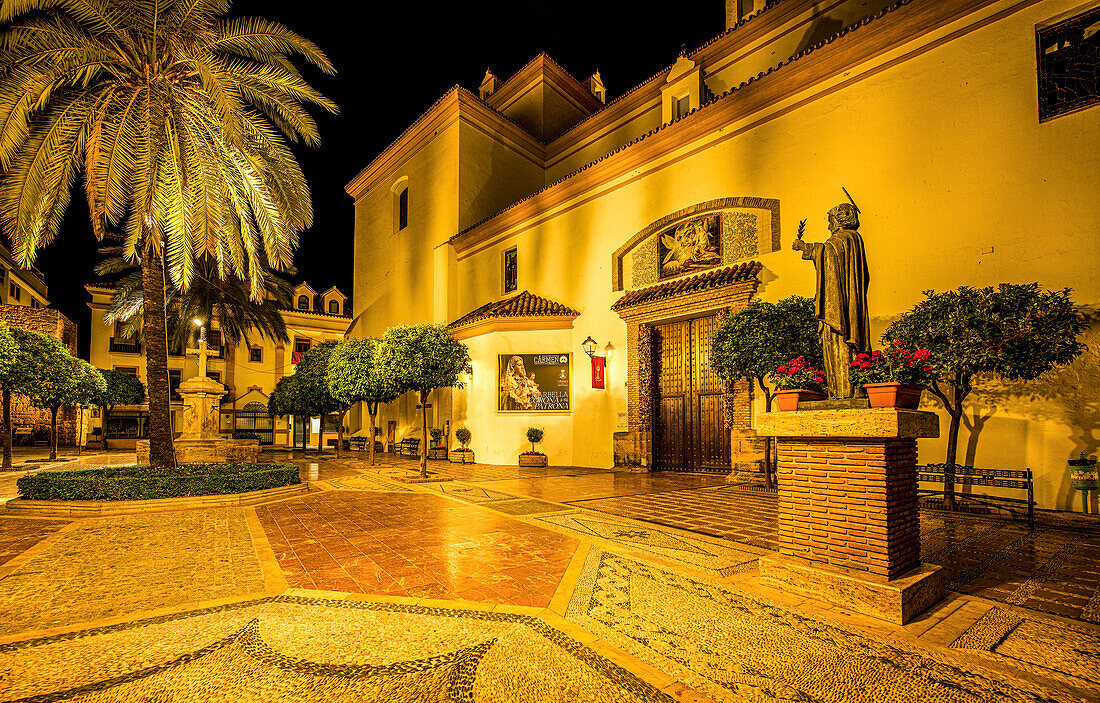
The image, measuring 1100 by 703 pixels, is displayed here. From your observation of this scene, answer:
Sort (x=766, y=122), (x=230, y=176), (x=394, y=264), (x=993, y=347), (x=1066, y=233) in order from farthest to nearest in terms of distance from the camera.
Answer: (x=394, y=264), (x=766, y=122), (x=230, y=176), (x=1066, y=233), (x=993, y=347)

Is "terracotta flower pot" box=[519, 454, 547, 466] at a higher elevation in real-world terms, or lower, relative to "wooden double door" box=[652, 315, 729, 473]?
lower

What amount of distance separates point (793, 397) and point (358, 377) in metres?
16.4

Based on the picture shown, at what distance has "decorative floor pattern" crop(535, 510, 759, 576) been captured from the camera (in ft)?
17.9

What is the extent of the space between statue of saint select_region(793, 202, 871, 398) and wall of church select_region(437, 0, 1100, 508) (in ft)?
22.2

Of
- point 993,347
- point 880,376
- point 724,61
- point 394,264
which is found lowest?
point 880,376

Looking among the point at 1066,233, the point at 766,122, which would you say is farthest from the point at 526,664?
the point at 766,122

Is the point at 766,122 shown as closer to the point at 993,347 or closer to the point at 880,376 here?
the point at 993,347

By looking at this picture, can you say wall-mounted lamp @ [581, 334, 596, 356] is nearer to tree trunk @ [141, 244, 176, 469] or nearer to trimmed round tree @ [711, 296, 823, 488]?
trimmed round tree @ [711, 296, 823, 488]

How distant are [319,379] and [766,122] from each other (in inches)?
827

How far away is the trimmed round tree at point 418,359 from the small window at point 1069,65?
13.9 metres

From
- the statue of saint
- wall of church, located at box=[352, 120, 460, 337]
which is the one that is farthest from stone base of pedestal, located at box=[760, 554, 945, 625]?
wall of church, located at box=[352, 120, 460, 337]

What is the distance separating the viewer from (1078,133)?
8.57 meters

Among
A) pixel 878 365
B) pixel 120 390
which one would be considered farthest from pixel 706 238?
pixel 120 390

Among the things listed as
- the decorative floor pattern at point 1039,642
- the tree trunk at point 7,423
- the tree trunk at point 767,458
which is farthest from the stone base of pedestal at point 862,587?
the tree trunk at point 7,423
